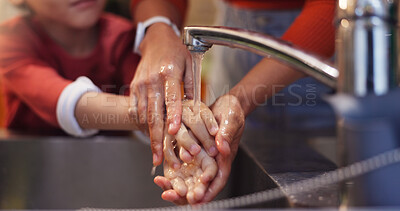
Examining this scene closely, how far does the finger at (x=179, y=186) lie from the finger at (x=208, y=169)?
0.02 metres

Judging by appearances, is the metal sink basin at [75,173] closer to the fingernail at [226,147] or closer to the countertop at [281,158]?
the countertop at [281,158]

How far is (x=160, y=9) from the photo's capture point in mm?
714

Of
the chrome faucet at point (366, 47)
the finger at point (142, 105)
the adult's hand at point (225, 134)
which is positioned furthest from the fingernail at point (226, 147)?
the chrome faucet at point (366, 47)

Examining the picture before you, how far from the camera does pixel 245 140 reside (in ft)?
2.25

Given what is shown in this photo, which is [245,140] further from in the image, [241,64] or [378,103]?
[378,103]

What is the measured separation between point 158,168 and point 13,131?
38 cm

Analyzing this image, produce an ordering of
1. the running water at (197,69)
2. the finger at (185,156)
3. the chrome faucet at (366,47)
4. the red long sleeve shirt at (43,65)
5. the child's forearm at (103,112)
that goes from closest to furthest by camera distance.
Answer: the chrome faucet at (366,47)
the running water at (197,69)
the finger at (185,156)
the child's forearm at (103,112)
the red long sleeve shirt at (43,65)

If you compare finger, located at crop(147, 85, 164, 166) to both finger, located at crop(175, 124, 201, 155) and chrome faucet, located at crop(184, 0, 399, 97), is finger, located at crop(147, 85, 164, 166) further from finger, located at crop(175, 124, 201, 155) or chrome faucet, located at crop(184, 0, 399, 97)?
chrome faucet, located at crop(184, 0, 399, 97)

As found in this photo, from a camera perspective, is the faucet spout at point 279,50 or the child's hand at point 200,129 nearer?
the faucet spout at point 279,50

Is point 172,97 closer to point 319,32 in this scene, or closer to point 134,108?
point 134,108

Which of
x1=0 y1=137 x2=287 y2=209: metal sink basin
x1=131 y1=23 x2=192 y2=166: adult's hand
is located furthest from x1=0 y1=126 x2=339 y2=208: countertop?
x1=131 y1=23 x2=192 y2=166: adult's hand

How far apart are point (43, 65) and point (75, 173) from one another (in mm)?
225

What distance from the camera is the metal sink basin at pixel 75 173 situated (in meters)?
0.74

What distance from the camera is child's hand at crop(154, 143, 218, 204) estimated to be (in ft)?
1.72
